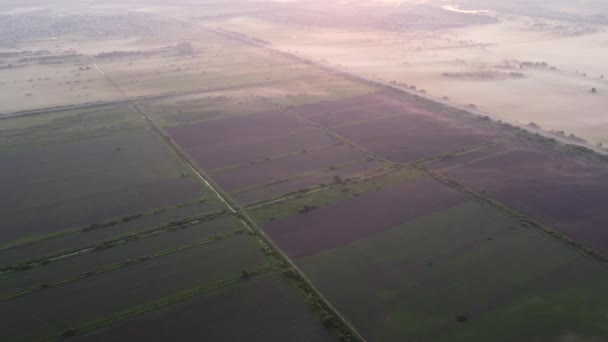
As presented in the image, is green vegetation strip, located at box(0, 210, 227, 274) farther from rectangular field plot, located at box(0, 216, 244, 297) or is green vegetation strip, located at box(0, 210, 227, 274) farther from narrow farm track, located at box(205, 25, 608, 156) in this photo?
narrow farm track, located at box(205, 25, 608, 156)

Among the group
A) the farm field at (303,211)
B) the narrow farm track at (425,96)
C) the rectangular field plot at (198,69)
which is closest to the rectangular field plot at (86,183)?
the farm field at (303,211)

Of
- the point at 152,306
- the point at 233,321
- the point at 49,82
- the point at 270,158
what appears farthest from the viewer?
the point at 49,82

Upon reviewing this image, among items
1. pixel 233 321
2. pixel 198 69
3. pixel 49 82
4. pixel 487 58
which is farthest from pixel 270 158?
pixel 487 58

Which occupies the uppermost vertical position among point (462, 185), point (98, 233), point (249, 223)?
point (462, 185)

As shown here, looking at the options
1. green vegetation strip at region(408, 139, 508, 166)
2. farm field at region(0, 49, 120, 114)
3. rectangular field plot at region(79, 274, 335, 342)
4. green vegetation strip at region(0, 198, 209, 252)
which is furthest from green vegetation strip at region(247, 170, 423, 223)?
farm field at region(0, 49, 120, 114)

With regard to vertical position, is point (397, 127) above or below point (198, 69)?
above

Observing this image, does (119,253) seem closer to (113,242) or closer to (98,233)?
(113,242)

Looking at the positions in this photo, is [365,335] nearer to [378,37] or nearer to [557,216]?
[557,216]

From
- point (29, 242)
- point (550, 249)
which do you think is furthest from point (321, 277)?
point (29, 242)
